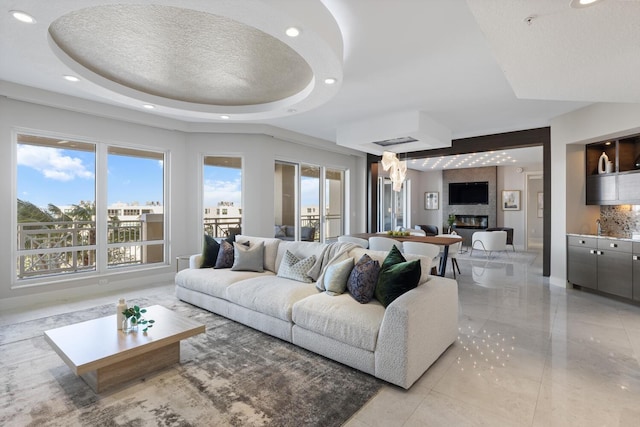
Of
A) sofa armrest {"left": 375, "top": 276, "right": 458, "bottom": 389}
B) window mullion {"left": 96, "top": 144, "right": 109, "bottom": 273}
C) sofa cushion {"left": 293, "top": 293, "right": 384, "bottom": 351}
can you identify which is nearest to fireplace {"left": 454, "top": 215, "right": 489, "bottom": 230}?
sofa armrest {"left": 375, "top": 276, "right": 458, "bottom": 389}

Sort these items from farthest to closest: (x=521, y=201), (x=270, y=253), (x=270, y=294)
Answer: (x=521, y=201)
(x=270, y=253)
(x=270, y=294)

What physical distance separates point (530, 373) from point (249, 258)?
10.4ft

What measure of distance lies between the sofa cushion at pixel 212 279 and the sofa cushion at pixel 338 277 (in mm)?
1175

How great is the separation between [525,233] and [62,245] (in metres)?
11.8

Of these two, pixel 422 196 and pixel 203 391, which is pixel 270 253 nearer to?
pixel 203 391

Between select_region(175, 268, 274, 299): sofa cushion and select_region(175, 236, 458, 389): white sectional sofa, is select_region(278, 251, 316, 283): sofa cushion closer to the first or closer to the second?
select_region(175, 236, 458, 389): white sectional sofa

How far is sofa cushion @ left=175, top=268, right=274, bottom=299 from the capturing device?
3660 mm

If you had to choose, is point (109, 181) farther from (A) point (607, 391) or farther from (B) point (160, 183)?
(A) point (607, 391)

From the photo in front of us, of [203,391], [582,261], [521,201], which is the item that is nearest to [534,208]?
[521,201]

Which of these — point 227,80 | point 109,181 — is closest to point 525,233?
point 227,80

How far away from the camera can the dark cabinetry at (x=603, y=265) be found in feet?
13.3

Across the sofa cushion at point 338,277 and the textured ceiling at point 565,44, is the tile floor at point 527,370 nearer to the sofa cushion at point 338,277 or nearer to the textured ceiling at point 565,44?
the sofa cushion at point 338,277

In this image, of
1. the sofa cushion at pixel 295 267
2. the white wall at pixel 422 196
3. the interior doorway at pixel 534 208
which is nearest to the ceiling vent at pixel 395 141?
the sofa cushion at pixel 295 267

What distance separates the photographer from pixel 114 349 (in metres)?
2.21
